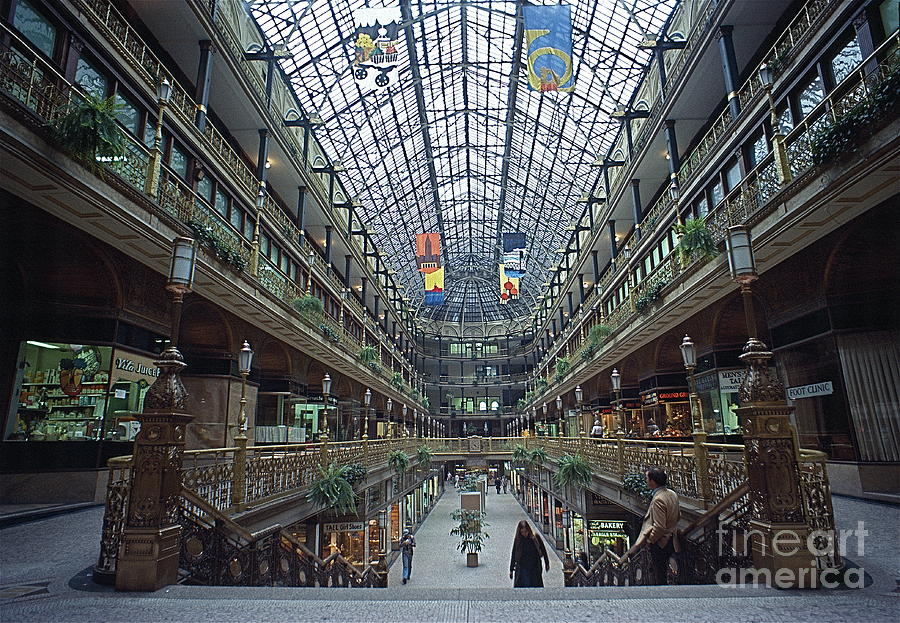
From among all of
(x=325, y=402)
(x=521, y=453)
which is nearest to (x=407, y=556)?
(x=325, y=402)

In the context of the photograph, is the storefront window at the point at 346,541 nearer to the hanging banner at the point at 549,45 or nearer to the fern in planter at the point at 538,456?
the fern in planter at the point at 538,456

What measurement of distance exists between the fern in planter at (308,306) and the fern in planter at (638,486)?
13022mm

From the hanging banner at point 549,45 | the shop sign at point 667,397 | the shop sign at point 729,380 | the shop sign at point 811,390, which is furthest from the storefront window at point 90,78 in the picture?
the shop sign at point 667,397

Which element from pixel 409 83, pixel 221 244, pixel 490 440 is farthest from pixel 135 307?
pixel 490 440

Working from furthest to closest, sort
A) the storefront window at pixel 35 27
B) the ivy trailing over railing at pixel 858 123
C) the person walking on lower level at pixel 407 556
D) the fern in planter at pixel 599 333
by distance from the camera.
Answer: the fern in planter at pixel 599 333
the person walking on lower level at pixel 407 556
the storefront window at pixel 35 27
the ivy trailing over railing at pixel 858 123

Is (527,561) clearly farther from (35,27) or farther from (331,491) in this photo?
(35,27)

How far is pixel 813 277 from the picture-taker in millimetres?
11391

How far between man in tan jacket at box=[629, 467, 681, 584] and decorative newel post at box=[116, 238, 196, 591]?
19.1ft

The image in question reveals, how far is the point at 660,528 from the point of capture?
6.44m

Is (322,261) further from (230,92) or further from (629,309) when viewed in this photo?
(629,309)

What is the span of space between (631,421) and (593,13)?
832 inches

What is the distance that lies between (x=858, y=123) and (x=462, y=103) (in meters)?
30.9

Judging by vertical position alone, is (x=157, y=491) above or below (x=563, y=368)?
below

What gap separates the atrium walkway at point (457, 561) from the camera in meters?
18.3
